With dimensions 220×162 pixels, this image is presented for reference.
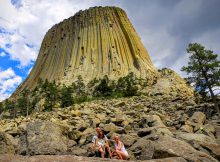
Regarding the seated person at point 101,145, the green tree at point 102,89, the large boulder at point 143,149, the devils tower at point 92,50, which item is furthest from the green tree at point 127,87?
the large boulder at point 143,149

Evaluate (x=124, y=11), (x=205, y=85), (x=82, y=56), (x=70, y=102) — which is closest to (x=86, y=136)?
(x=205, y=85)

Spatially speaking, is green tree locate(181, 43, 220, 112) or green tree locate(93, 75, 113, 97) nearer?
green tree locate(181, 43, 220, 112)

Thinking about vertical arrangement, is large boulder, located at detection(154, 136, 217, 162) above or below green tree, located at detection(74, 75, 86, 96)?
below

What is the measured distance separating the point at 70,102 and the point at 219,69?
21.5 metres

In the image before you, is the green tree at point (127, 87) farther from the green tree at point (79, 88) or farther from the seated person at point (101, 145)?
the seated person at point (101, 145)

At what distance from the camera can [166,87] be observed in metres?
47.9

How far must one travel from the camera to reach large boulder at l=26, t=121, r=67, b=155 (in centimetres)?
855

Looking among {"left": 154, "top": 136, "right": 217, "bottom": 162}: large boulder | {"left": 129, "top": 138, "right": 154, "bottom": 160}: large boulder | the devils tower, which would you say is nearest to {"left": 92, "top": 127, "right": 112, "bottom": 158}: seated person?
{"left": 129, "top": 138, "right": 154, "bottom": 160}: large boulder

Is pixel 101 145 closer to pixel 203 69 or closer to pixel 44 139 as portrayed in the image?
pixel 44 139

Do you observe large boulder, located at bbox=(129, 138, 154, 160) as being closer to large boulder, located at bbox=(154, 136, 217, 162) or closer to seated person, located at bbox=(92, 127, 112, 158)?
large boulder, located at bbox=(154, 136, 217, 162)

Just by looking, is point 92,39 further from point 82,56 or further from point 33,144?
point 33,144

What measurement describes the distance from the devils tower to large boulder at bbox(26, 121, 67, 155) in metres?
49.2

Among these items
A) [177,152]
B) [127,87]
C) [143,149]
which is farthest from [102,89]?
[177,152]

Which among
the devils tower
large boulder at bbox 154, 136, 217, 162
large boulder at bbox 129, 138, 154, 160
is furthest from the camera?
the devils tower
